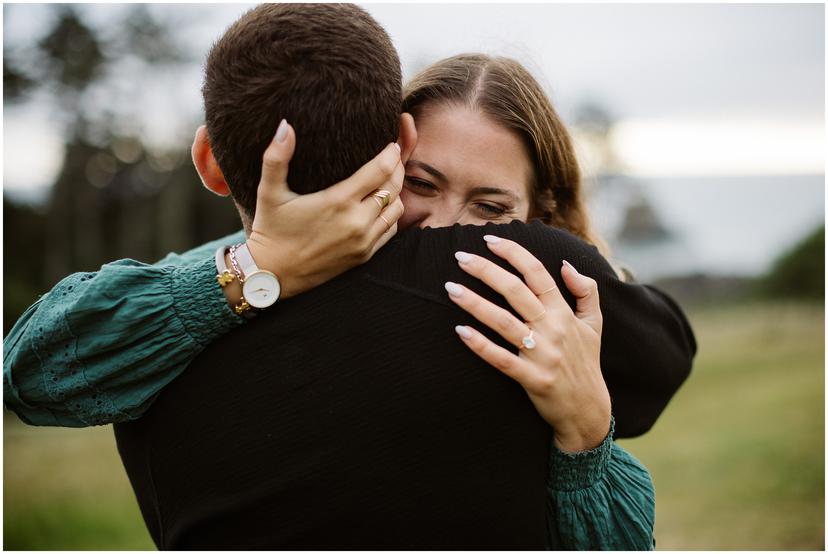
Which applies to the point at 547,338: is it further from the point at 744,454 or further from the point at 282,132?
the point at 744,454

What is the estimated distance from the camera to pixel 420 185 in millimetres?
2279

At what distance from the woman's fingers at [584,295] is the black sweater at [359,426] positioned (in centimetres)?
11

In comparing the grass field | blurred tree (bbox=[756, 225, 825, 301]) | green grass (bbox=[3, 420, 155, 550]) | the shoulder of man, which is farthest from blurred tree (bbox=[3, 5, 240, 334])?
blurred tree (bbox=[756, 225, 825, 301])

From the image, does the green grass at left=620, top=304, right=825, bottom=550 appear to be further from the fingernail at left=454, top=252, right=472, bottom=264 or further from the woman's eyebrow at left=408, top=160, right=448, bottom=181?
the fingernail at left=454, top=252, right=472, bottom=264

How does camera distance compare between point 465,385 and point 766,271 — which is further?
point 766,271

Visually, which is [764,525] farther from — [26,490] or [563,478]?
[26,490]

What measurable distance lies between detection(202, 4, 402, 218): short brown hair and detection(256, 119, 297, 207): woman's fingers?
1.2 inches

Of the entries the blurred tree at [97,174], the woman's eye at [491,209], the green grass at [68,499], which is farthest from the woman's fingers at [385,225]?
the blurred tree at [97,174]

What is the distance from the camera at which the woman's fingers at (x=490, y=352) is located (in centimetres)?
162

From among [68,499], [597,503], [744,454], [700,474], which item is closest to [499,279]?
[597,503]

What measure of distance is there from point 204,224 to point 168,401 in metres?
32.6

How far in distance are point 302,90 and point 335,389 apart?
68cm

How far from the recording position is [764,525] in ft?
→ 30.0

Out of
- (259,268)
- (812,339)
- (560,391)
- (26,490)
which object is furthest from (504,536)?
(812,339)
